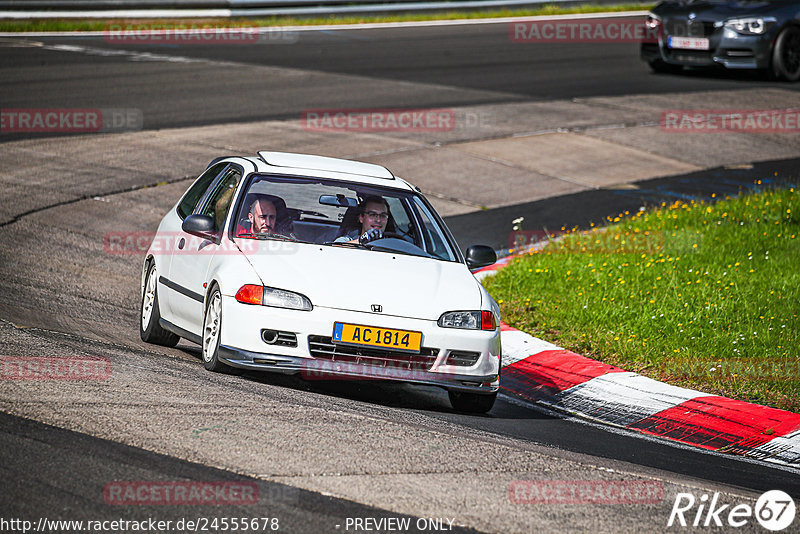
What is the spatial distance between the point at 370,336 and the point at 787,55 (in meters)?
16.5

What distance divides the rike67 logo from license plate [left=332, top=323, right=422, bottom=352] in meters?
2.05

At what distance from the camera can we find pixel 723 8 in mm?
19891

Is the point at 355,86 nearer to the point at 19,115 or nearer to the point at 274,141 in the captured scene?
the point at 274,141

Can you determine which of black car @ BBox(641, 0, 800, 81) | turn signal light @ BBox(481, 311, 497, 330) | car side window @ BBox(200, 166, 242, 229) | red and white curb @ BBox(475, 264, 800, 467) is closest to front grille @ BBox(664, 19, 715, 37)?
black car @ BBox(641, 0, 800, 81)

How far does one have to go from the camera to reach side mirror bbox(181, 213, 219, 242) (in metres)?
7.71

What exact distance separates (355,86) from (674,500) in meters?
15.3

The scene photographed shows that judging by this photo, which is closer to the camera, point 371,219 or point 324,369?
point 324,369

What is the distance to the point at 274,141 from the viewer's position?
1568cm

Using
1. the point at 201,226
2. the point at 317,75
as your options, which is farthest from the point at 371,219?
the point at 317,75

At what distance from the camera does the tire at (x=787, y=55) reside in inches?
802

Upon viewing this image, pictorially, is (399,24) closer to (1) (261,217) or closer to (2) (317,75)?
(2) (317,75)

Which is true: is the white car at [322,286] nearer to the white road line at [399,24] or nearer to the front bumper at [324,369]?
the front bumper at [324,369]

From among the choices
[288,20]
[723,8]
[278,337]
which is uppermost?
[723,8]

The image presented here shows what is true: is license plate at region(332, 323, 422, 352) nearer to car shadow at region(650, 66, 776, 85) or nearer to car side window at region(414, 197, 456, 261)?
car side window at region(414, 197, 456, 261)
